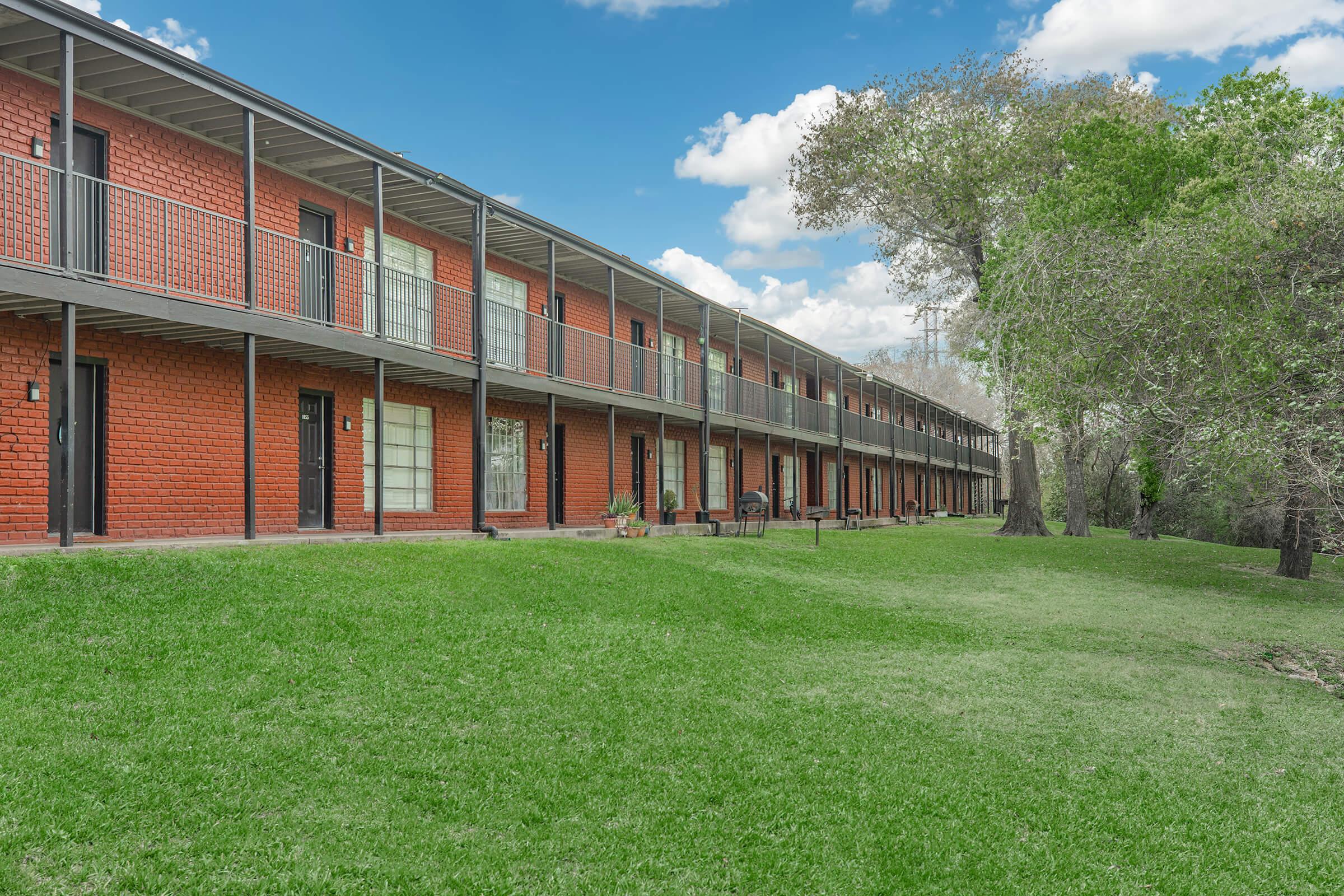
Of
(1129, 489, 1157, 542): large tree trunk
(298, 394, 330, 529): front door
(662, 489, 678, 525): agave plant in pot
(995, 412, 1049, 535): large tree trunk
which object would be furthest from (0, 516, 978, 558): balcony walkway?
(1129, 489, 1157, 542): large tree trunk

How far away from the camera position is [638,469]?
21.4m

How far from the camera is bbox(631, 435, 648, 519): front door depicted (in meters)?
21.1

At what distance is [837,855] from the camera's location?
411 cm

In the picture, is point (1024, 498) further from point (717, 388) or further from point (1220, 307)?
point (1220, 307)

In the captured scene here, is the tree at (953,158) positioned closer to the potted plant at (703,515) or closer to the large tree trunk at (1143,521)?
the large tree trunk at (1143,521)

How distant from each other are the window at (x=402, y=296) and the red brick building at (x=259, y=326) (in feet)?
0.16

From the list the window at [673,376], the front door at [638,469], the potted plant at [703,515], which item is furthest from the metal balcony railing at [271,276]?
the potted plant at [703,515]

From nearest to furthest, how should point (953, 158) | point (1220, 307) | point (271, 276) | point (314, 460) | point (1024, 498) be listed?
point (1220, 307) < point (271, 276) < point (314, 460) < point (953, 158) < point (1024, 498)

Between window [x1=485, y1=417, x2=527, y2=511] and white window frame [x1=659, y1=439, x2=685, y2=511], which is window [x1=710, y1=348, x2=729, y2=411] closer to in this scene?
white window frame [x1=659, y1=439, x2=685, y2=511]

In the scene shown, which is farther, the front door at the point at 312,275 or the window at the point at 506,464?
the window at the point at 506,464

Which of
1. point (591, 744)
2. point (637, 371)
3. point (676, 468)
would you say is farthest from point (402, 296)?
point (676, 468)

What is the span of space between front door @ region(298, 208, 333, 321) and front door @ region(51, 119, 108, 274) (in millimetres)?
2174

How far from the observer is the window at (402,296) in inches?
518

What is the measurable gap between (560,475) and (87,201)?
33.7 feet
